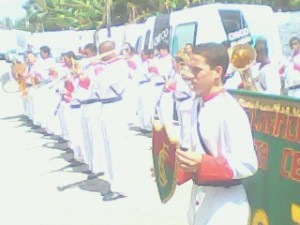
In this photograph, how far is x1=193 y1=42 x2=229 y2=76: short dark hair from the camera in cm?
352

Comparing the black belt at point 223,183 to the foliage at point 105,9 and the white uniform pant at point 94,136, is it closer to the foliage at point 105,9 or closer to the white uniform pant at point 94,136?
the white uniform pant at point 94,136

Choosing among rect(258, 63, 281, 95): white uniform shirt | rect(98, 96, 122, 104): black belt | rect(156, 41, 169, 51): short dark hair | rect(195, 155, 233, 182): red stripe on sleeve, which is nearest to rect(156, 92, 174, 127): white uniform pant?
rect(156, 41, 169, 51): short dark hair

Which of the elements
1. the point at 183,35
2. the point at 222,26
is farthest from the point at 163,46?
the point at 222,26

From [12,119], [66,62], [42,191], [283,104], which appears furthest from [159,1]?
[283,104]

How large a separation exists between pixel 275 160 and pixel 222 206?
2.98 feet

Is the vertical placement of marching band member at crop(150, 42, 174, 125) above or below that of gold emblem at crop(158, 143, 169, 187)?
below

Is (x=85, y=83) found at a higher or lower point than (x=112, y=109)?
higher

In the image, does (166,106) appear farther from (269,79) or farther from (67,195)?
(67,195)

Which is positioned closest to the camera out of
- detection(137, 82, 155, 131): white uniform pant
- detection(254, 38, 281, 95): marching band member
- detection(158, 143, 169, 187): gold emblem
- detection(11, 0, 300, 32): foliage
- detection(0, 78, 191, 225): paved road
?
detection(158, 143, 169, 187): gold emblem

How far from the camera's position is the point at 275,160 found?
432 centimetres

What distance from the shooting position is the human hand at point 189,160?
3.26m

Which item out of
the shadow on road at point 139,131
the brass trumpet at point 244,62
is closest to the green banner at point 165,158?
the brass trumpet at point 244,62

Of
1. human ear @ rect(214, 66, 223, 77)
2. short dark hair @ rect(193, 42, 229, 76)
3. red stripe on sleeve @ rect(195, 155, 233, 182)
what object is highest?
short dark hair @ rect(193, 42, 229, 76)

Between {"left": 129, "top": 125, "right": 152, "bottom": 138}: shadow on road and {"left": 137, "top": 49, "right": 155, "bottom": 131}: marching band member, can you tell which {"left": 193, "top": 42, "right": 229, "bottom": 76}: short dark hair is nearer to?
{"left": 129, "top": 125, "right": 152, "bottom": 138}: shadow on road
